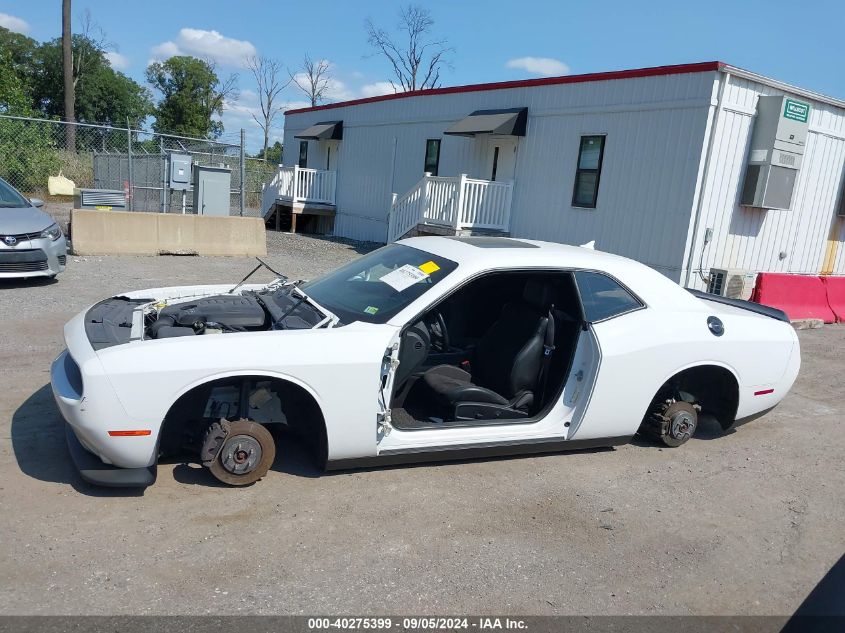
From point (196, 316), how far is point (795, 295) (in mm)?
10173

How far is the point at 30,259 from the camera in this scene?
29.5 feet

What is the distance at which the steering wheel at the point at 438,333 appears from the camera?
17.9 feet

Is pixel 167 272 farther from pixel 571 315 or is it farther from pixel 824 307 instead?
pixel 824 307

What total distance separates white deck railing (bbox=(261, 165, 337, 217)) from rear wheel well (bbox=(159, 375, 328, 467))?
1885 centimetres

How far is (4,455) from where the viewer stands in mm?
4219

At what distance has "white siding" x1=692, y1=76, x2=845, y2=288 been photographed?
39.9 ft

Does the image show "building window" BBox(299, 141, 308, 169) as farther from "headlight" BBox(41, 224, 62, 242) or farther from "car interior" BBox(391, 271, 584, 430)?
"car interior" BBox(391, 271, 584, 430)

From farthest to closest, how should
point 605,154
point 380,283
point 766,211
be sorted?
point 605,154
point 766,211
point 380,283

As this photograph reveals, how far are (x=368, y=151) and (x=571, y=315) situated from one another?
17745 millimetres

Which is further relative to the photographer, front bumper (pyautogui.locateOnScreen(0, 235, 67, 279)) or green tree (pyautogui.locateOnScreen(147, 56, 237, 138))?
green tree (pyautogui.locateOnScreen(147, 56, 237, 138))

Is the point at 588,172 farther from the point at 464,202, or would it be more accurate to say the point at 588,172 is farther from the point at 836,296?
the point at 836,296

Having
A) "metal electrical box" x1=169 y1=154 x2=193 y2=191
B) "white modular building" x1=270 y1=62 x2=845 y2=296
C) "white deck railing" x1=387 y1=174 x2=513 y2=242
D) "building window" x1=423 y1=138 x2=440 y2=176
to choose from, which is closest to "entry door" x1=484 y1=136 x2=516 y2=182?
"white modular building" x1=270 y1=62 x2=845 y2=296

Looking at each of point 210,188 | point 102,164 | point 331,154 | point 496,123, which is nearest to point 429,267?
point 496,123

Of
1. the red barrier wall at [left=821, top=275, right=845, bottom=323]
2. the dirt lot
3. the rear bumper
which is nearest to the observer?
the dirt lot
